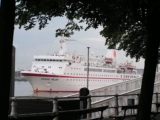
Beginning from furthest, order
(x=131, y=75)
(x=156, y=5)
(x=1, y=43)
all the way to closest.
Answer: (x=131, y=75)
(x=156, y=5)
(x=1, y=43)

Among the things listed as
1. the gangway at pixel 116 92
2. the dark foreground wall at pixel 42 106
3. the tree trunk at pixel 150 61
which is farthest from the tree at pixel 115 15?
the gangway at pixel 116 92

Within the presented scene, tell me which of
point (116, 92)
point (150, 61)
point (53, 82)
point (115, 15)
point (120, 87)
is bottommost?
point (53, 82)

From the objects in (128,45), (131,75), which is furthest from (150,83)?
(131,75)

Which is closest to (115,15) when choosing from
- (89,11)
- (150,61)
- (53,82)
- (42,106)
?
(89,11)

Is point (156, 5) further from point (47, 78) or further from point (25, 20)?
point (47, 78)

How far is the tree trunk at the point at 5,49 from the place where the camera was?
3770 mm

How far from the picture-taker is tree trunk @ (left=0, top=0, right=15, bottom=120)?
3.77 metres

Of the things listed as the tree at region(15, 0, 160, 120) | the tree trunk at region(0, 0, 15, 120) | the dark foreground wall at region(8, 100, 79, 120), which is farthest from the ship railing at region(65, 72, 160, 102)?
the tree trunk at region(0, 0, 15, 120)

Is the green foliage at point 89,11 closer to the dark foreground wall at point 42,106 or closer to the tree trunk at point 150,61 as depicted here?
the tree trunk at point 150,61

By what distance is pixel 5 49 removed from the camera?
3795 mm

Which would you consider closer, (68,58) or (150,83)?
(150,83)

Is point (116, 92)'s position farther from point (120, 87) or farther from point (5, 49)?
point (5, 49)

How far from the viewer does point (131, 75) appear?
71.7 meters

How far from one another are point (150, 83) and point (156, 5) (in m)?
1.81
